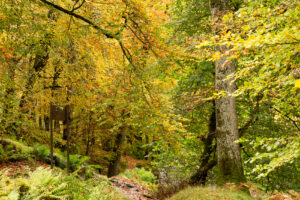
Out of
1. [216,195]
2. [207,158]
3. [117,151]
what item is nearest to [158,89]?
[216,195]

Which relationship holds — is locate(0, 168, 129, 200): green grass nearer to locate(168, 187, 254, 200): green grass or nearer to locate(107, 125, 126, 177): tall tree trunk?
locate(168, 187, 254, 200): green grass

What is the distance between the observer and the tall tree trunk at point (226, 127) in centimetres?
579

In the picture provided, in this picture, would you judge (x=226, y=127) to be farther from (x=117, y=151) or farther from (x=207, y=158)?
(x=117, y=151)

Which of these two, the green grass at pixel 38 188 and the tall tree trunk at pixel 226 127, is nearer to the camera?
the green grass at pixel 38 188

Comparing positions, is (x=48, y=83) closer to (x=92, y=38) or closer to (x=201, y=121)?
(x=92, y=38)

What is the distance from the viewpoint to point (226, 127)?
6000 mm

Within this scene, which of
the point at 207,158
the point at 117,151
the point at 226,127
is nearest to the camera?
the point at 226,127

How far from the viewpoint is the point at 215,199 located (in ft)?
16.1

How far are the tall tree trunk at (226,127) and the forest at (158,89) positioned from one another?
24mm

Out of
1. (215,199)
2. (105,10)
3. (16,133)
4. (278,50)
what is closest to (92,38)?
(105,10)

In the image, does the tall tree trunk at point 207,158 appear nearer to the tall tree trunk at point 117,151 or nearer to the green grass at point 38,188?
the tall tree trunk at point 117,151

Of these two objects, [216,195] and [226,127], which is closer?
[216,195]

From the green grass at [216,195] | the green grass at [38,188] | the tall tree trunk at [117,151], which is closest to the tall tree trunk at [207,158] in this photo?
the green grass at [216,195]

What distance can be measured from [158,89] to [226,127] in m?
1.96
